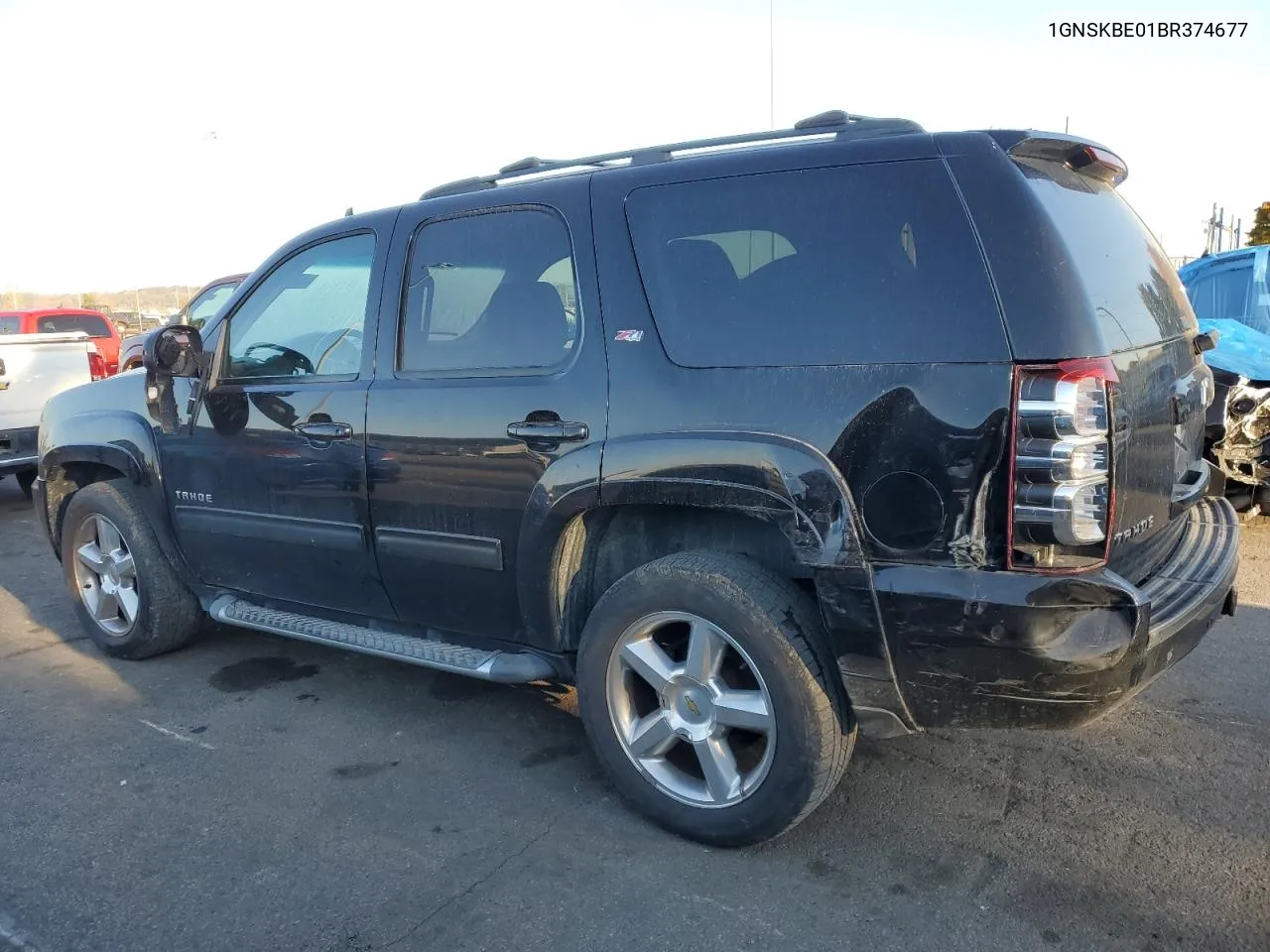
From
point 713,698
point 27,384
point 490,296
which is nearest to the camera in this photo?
point 713,698

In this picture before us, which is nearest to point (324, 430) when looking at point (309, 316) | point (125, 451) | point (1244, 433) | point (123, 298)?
point (309, 316)

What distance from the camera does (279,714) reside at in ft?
13.3

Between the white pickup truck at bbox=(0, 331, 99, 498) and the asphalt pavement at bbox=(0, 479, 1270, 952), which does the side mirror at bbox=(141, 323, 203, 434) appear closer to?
the asphalt pavement at bbox=(0, 479, 1270, 952)

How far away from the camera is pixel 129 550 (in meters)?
4.53

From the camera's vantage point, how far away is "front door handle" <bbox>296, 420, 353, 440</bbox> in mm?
3613

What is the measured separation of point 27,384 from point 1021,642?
8908mm

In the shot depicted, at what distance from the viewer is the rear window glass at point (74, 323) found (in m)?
16.8

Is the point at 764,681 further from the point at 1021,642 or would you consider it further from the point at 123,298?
the point at 123,298

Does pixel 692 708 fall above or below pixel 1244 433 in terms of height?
below

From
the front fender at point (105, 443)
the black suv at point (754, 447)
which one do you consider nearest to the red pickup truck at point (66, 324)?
the front fender at point (105, 443)

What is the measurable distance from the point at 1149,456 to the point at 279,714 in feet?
10.8

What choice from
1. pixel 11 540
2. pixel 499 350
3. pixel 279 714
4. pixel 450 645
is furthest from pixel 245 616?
pixel 11 540

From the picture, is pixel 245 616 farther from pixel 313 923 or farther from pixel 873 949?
pixel 873 949

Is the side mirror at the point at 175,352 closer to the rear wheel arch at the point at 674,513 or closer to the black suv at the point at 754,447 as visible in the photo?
the black suv at the point at 754,447
